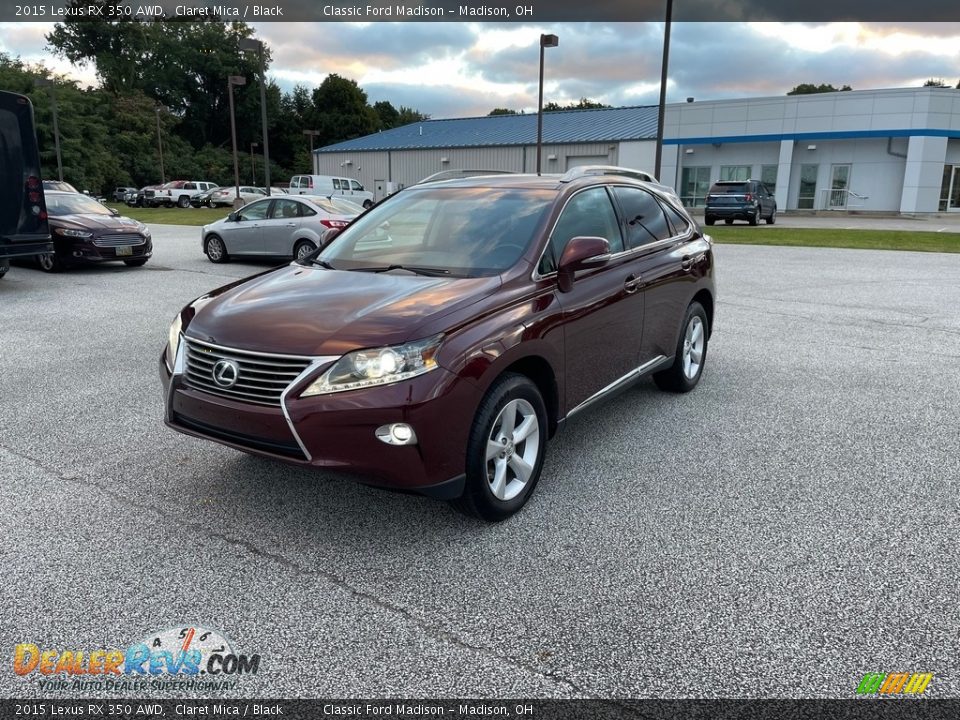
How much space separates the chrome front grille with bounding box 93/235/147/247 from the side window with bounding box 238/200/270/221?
6.69 feet

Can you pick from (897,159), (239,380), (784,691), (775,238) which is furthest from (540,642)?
(897,159)

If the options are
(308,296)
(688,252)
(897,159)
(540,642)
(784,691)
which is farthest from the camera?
(897,159)

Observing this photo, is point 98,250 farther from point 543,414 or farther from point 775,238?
point 775,238

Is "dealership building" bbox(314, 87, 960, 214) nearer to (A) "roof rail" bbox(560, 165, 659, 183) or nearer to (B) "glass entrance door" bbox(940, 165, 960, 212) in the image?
(B) "glass entrance door" bbox(940, 165, 960, 212)

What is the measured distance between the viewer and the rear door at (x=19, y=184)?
10734 millimetres

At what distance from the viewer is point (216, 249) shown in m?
15.9

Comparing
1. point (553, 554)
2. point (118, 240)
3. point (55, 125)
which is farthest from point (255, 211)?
point (55, 125)

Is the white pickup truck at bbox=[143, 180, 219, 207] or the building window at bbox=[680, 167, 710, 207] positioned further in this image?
the white pickup truck at bbox=[143, 180, 219, 207]

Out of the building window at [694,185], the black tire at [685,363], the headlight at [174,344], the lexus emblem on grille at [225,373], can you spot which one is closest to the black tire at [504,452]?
the lexus emblem on grille at [225,373]

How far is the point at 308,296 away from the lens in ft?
12.7

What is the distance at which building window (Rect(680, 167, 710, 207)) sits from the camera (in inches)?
1682

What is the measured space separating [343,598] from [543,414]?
57.0 inches

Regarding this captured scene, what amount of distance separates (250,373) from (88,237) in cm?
1216


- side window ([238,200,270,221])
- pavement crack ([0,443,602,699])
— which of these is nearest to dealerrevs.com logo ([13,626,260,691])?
pavement crack ([0,443,602,699])
